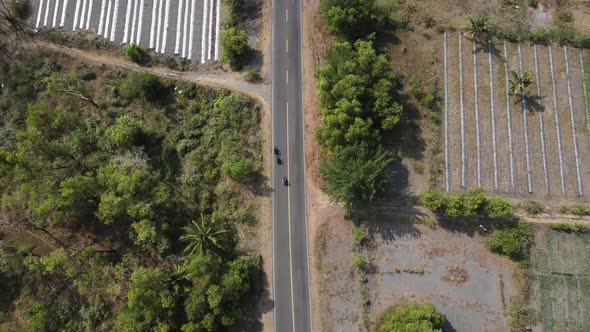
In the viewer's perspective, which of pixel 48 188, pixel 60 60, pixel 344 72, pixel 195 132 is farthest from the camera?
pixel 60 60

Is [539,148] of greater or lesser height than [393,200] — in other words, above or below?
above

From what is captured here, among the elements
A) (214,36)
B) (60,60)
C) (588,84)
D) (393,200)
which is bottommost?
(393,200)

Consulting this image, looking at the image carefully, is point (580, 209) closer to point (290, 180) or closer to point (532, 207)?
point (532, 207)

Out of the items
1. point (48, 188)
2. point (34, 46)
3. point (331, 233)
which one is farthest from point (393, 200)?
point (34, 46)

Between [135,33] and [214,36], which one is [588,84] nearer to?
[214,36]

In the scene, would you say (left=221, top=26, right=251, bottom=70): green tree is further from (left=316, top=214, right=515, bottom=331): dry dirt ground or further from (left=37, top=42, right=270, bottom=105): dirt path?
(left=316, top=214, right=515, bottom=331): dry dirt ground

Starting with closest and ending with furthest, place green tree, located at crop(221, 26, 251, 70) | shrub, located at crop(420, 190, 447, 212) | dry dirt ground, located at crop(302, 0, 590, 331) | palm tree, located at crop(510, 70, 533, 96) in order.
Answer: shrub, located at crop(420, 190, 447, 212) < dry dirt ground, located at crop(302, 0, 590, 331) < palm tree, located at crop(510, 70, 533, 96) < green tree, located at crop(221, 26, 251, 70)

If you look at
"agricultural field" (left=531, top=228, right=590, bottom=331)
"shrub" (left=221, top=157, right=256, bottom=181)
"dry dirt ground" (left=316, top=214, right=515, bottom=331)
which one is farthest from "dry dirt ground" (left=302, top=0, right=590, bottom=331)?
"shrub" (left=221, top=157, right=256, bottom=181)
